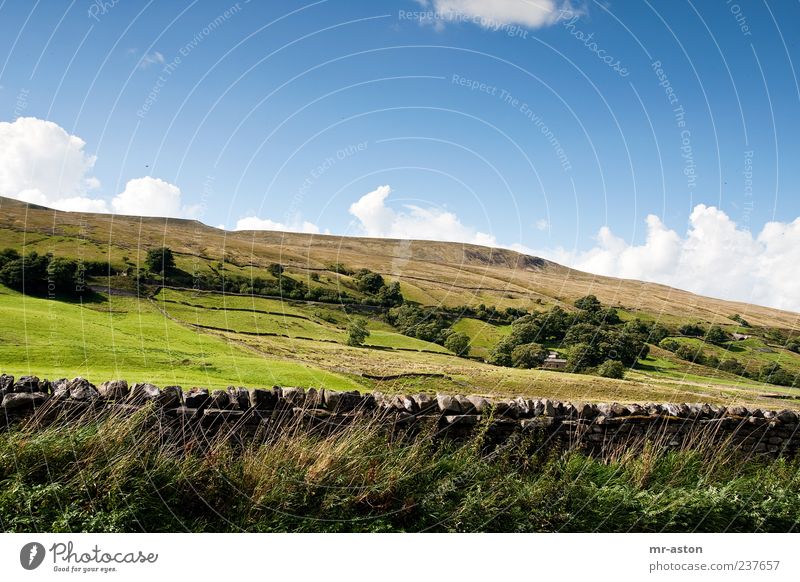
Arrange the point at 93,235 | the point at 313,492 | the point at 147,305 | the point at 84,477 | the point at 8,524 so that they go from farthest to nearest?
the point at 93,235, the point at 147,305, the point at 313,492, the point at 84,477, the point at 8,524

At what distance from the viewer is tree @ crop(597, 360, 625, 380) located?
187ft

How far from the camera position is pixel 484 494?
9.26m

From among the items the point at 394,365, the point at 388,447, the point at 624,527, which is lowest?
the point at 394,365

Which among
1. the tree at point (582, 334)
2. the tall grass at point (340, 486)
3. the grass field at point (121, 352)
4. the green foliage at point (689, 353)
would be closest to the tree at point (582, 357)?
the tree at point (582, 334)

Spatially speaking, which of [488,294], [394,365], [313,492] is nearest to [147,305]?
[394,365]

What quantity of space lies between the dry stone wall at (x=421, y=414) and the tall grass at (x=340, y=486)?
0.29 metres

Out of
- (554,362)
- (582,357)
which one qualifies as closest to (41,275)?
(554,362)

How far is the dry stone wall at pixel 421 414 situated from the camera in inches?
372

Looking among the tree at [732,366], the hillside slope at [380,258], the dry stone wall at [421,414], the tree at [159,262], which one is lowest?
the tree at [732,366]

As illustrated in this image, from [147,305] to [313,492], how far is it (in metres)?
39.3

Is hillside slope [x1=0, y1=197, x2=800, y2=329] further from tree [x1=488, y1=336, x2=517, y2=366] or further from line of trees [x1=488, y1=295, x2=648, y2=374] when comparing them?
tree [x1=488, y1=336, x2=517, y2=366]

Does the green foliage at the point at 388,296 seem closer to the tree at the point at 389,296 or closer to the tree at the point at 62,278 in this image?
the tree at the point at 389,296

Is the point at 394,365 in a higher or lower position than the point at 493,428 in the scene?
lower

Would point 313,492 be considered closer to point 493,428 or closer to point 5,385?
point 493,428
